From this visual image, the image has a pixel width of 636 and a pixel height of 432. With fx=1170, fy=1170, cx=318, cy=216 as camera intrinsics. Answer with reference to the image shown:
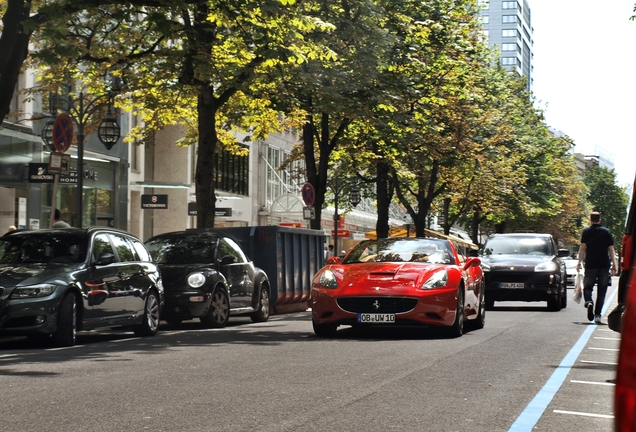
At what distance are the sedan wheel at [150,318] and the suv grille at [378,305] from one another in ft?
9.38

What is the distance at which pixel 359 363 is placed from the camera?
11055mm

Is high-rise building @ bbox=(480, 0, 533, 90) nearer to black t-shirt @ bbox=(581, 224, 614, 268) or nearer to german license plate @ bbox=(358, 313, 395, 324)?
black t-shirt @ bbox=(581, 224, 614, 268)

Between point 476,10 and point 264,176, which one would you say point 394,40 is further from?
point 264,176

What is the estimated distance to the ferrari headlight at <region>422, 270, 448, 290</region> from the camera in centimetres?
1509

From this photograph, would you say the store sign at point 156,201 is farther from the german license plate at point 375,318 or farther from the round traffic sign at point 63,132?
the german license plate at point 375,318

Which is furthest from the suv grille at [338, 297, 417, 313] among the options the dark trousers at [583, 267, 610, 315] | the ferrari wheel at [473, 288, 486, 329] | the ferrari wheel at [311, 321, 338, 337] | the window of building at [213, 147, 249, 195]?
the window of building at [213, 147, 249, 195]

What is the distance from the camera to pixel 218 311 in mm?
18562

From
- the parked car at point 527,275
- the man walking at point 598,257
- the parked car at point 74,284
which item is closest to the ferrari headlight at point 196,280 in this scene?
the parked car at point 74,284

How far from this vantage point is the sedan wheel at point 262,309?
20.7 metres

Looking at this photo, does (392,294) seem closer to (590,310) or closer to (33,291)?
(33,291)

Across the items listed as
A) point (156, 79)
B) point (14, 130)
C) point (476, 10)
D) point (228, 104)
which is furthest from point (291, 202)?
point (156, 79)

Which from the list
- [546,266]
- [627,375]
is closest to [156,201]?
[546,266]

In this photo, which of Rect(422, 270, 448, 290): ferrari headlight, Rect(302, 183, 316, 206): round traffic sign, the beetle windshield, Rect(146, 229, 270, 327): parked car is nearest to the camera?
Rect(422, 270, 448, 290): ferrari headlight

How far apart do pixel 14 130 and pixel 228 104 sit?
8.21 m
